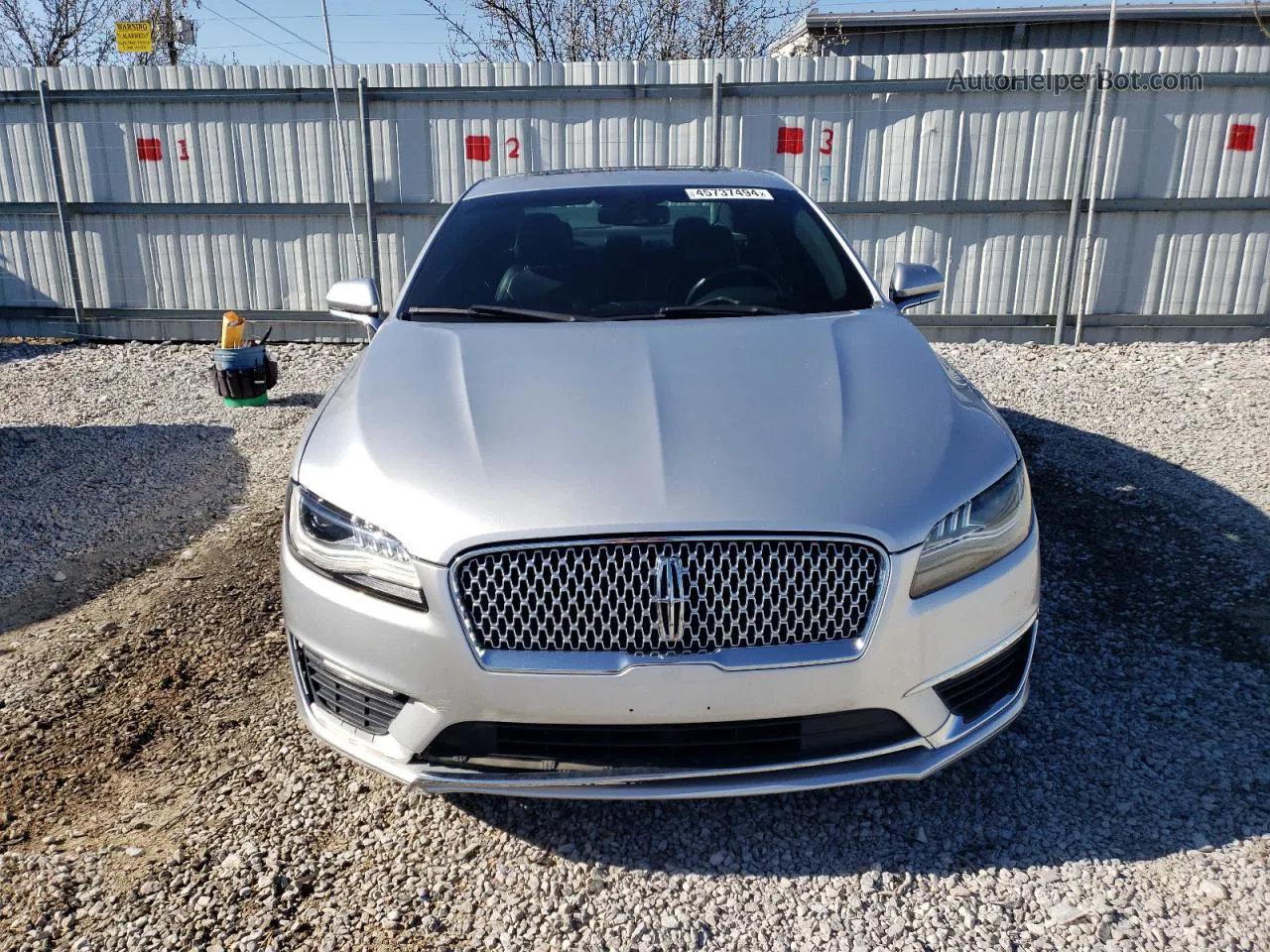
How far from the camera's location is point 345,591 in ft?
7.61

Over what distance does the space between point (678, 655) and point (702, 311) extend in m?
1.59

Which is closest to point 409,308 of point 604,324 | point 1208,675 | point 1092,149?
point 604,324

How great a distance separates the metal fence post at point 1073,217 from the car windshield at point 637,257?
5487 millimetres

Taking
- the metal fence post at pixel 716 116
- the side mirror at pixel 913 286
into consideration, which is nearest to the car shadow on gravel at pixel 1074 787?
the side mirror at pixel 913 286

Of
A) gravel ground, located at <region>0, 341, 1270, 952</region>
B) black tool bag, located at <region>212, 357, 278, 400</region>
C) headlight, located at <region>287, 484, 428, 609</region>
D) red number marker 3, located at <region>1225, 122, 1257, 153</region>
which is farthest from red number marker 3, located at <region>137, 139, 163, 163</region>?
red number marker 3, located at <region>1225, 122, 1257, 153</region>

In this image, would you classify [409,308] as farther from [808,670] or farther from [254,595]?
[808,670]

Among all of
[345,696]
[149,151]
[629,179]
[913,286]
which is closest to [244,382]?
[149,151]

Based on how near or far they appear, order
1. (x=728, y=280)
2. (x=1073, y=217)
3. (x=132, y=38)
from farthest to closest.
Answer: (x=132, y=38) → (x=1073, y=217) → (x=728, y=280)

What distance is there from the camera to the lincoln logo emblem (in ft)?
7.03

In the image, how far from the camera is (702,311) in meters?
3.39

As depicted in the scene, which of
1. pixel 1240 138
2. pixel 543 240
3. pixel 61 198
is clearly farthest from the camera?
pixel 61 198

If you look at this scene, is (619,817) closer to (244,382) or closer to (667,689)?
(667,689)

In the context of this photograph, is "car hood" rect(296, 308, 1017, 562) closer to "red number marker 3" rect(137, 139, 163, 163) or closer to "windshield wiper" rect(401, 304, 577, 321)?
"windshield wiper" rect(401, 304, 577, 321)

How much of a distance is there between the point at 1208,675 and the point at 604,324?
2.40 meters
